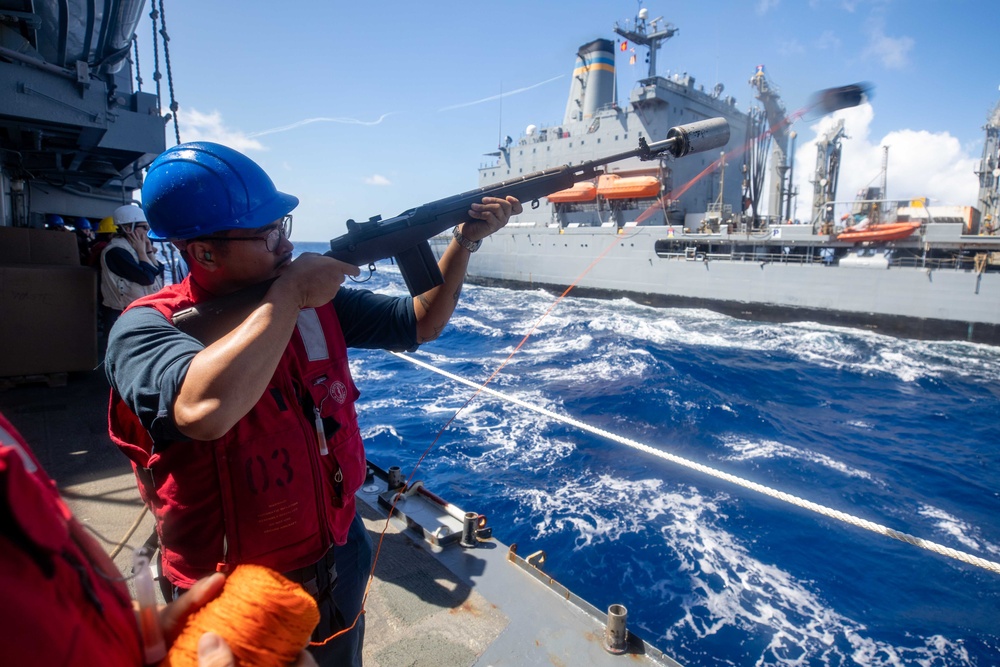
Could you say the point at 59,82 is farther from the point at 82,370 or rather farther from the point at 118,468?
the point at 118,468

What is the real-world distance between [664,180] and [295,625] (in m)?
25.0

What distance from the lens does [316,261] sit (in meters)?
1.41

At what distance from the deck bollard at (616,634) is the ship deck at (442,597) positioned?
0.03 m

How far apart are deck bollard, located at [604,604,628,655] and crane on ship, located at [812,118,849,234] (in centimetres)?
2170

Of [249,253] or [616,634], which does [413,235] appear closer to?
[249,253]

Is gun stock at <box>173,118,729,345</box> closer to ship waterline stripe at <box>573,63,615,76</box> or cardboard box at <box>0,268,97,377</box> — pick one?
cardboard box at <box>0,268,97,377</box>

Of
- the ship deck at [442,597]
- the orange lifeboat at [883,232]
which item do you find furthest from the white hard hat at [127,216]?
the orange lifeboat at [883,232]

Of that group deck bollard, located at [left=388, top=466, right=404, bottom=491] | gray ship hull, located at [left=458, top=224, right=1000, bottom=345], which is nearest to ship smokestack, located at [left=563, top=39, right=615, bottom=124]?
gray ship hull, located at [left=458, top=224, right=1000, bottom=345]

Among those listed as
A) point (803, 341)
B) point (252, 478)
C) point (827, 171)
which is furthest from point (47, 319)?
point (827, 171)

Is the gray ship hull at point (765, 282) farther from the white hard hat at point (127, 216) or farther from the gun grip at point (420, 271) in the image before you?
the gun grip at point (420, 271)

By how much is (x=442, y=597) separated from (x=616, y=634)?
0.90m

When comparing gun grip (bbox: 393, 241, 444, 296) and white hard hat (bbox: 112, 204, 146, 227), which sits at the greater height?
white hard hat (bbox: 112, 204, 146, 227)

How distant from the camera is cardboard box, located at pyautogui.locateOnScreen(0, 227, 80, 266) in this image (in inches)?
226

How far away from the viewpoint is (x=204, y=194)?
4.43 feet
